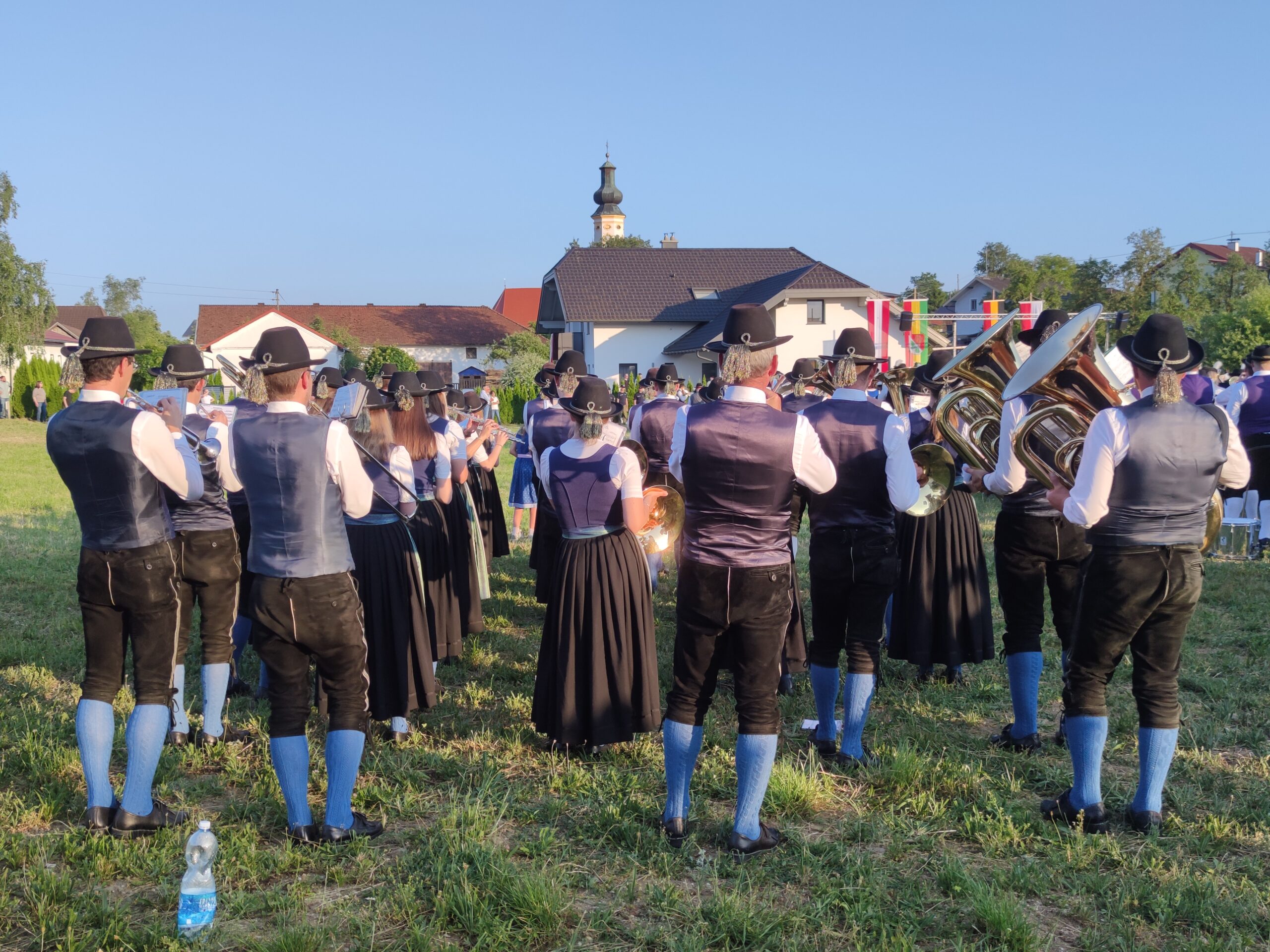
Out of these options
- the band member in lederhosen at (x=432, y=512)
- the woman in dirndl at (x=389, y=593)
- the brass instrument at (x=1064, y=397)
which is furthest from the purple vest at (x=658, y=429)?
the brass instrument at (x=1064, y=397)

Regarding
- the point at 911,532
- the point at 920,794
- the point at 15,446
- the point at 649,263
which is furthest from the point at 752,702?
the point at 649,263

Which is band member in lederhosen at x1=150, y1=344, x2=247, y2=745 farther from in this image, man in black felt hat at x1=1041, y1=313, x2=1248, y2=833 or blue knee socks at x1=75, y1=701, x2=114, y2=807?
man in black felt hat at x1=1041, y1=313, x2=1248, y2=833

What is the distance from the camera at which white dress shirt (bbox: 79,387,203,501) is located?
12.5ft

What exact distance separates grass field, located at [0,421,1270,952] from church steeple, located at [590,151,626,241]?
83.5 m

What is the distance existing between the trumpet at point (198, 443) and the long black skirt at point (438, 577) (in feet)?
3.97

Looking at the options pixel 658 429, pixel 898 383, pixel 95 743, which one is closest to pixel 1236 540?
pixel 898 383

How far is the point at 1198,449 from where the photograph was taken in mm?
3725

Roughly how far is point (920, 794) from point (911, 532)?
2.02 metres

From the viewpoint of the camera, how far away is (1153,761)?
392 cm

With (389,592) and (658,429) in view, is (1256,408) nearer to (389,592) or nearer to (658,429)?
(658,429)

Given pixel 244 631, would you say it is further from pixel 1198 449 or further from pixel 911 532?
pixel 1198 449

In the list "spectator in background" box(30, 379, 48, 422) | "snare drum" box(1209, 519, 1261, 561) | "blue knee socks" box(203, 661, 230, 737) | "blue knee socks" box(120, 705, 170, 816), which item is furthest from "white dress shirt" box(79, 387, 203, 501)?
"spectator in background" box(30, 379, 48, 422)

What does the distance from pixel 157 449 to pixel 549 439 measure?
3475mm

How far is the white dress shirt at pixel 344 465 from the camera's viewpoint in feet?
12.0
